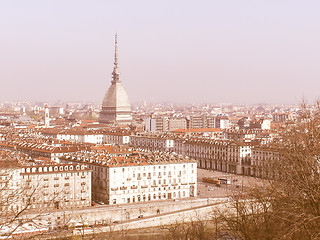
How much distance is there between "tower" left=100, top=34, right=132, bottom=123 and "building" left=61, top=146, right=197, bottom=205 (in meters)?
76.5

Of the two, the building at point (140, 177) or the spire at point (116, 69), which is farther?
the spire at point (116, 69)

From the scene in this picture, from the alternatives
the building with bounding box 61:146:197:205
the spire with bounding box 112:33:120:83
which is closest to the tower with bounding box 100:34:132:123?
the spire with bounding box 112:33:120:83

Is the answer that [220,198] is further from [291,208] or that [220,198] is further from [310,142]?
[291,208]

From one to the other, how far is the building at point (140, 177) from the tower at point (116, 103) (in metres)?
76.5

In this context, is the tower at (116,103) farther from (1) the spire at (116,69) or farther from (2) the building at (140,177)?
(2) the building at (140,177)

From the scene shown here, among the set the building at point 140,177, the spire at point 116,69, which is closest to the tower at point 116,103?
the spire at point 116,69

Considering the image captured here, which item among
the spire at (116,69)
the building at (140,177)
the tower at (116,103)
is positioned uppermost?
the spire at (116,69)

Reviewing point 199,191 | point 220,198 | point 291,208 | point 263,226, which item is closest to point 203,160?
point 199,191

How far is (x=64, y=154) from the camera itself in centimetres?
5078

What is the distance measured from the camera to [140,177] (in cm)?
4159

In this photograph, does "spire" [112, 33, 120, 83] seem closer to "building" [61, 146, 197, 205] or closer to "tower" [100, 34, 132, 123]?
"tower" [100, 34, 132, 123]

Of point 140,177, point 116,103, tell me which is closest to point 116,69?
point 116,103

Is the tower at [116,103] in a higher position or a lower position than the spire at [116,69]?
lower

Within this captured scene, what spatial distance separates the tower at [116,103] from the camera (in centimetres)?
12194
